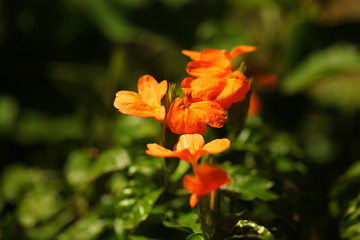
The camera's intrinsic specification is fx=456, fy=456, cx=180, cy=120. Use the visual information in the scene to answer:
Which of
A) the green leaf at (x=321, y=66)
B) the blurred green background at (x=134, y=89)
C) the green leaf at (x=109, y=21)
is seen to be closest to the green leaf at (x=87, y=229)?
the blurred green background at (x=134, y=89)

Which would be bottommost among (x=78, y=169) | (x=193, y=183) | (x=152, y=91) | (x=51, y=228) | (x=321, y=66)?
(x=51, y=228)

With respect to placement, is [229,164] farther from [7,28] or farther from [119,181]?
[7,28]

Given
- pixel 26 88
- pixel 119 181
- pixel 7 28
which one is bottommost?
pixel 119 181

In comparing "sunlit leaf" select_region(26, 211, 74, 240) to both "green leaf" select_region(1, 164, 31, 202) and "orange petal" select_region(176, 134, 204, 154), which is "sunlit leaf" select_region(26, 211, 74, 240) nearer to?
"green leaf" select_region(1, 164, 31, 202)

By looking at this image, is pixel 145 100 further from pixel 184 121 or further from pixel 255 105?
pixel 255 105

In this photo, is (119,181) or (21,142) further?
(21,142)

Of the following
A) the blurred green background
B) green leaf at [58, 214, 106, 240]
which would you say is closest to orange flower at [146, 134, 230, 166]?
the blurred green background

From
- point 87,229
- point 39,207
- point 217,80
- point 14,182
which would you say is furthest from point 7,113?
point 217,80

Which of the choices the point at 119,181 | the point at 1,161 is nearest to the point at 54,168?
the point at 1,161
